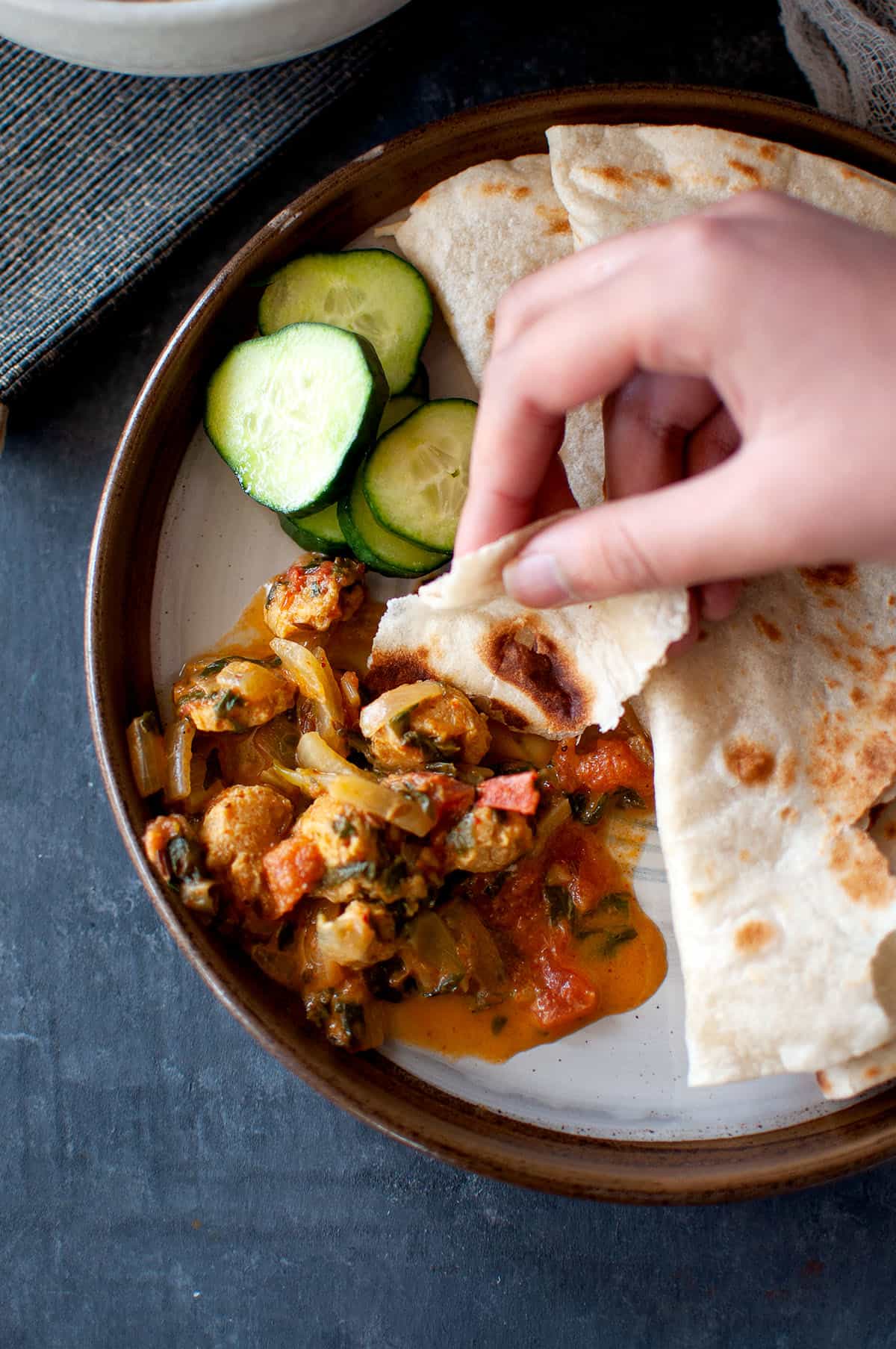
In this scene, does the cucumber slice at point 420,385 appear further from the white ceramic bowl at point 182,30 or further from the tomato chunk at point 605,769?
the tomato chunk at point 605,769

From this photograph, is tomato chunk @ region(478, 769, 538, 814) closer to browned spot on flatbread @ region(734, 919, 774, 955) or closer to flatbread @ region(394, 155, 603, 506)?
browned spot on flatbread @ region(734, 919, 774, 955)

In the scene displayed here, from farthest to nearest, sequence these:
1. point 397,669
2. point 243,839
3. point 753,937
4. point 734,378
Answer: point 397,669
point 243,839
point 753,937
point 734,378

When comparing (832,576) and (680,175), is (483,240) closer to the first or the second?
(680,175)

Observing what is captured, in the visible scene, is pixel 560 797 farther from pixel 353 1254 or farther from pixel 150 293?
pixel 150 293

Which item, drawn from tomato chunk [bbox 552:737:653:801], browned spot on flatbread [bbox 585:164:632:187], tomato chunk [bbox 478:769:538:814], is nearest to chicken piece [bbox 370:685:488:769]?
tomato chunk [bbox 478:769:538:814]

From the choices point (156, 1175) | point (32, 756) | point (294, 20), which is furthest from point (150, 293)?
point (156, 1175)

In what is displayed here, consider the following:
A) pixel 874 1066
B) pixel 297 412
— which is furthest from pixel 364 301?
pixel 874 1066

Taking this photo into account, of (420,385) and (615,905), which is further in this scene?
(420,385)
